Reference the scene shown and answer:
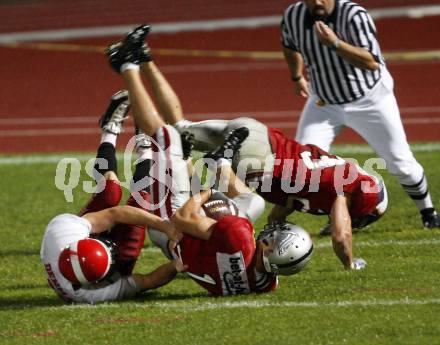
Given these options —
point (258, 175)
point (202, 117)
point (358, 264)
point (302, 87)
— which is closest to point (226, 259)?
point (258, 175)

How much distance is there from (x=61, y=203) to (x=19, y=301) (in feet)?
12.4

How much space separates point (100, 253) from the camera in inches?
252

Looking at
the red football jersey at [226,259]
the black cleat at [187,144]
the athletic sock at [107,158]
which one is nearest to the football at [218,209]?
the red football jersey at [226,259]

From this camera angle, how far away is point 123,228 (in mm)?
6945

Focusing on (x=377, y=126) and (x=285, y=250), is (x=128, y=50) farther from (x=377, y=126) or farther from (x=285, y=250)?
(x=377, y=126)

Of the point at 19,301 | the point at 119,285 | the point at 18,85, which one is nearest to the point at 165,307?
the point at 119,285

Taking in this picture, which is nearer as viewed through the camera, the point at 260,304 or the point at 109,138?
the point at 260,304

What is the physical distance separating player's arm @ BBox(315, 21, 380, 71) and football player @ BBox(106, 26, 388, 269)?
85 cm

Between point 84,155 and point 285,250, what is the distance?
752 centimetres

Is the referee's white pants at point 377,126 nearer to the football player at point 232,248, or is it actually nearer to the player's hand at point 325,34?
the player's hand at point 325,34

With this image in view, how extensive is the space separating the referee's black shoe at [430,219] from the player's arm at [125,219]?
2431 mm

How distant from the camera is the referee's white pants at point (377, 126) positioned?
815 cm

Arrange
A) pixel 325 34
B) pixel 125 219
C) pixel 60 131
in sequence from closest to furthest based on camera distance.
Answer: pixel 125 219, pixel 325 34, pixel 60 131

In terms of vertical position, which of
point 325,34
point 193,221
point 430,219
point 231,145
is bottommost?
point 430,219
